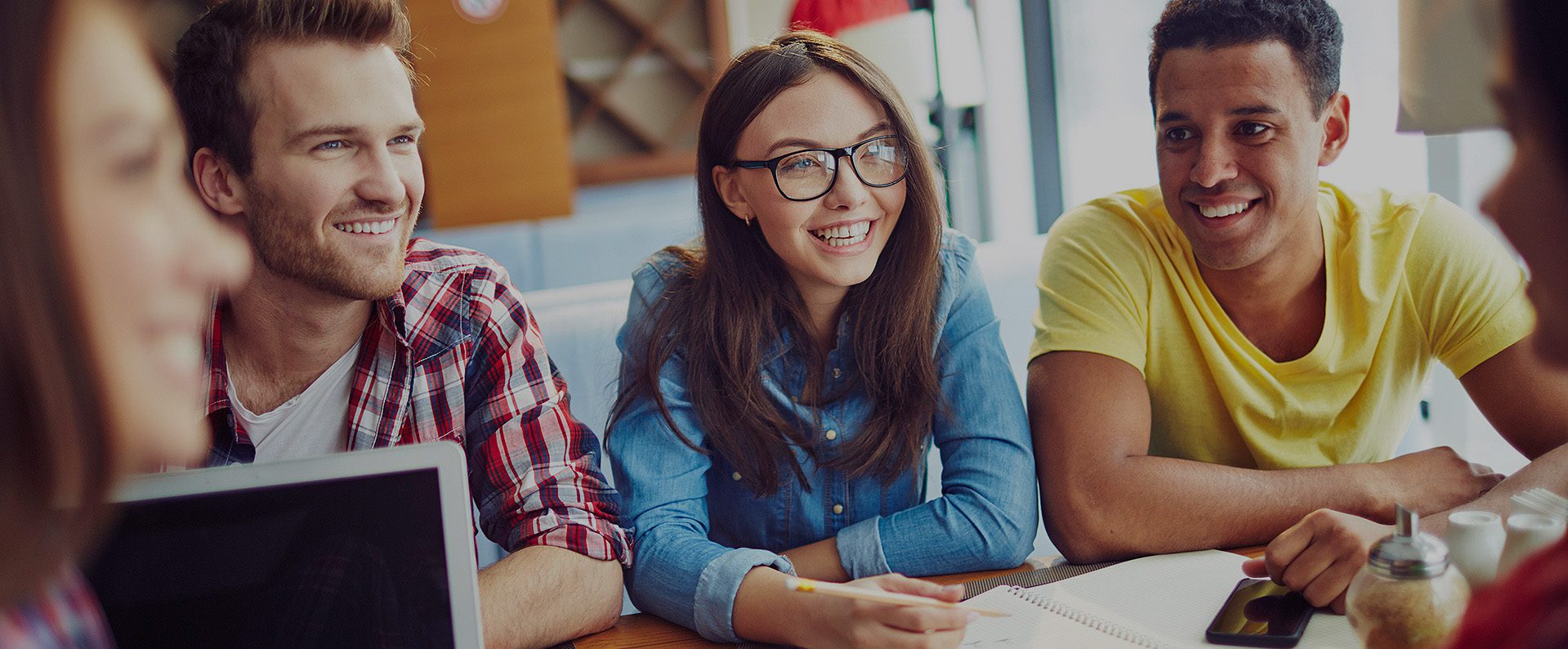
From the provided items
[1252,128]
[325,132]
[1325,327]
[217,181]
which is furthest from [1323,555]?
[217,181]

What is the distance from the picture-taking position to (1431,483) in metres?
1.19

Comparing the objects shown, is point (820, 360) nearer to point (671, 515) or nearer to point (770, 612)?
point (671, 515)

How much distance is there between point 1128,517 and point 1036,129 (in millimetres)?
2542

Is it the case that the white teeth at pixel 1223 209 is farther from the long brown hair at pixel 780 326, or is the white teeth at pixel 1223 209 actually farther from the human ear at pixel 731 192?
the human ear at pixel 731 192

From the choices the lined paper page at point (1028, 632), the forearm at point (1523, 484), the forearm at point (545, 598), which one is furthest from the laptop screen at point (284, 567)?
the forearm at point (1523, 484)

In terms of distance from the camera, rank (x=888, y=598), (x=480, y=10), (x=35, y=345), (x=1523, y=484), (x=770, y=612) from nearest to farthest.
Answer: (x=35, y=345) → (x=888, y=598) → (x=770, y=612) → (x=1523, y=484) → (x=480, y=10)

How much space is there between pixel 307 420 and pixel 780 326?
54cm

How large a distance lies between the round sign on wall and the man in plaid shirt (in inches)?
113

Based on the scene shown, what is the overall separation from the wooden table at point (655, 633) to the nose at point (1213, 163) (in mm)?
430

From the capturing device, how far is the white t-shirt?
1.20m

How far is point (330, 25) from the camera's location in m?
1.21

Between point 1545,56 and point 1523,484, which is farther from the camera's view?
point 1523,484

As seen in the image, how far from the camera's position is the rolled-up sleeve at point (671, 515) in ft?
3.57

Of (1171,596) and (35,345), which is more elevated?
(35,345)
